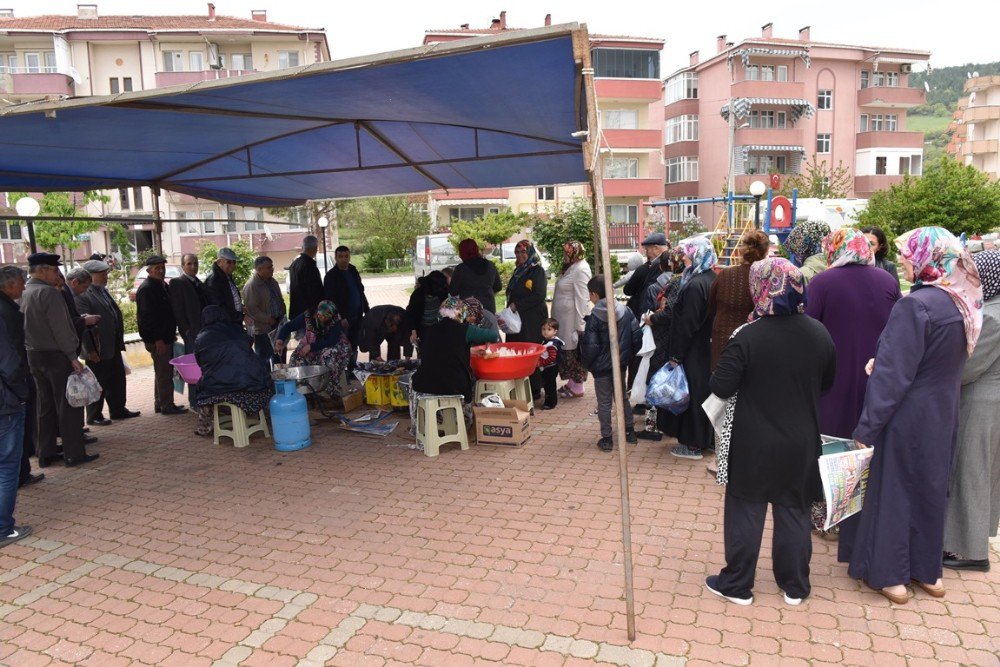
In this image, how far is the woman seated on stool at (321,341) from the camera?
23.1ft

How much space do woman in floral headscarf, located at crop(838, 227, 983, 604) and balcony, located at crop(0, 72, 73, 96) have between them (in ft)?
140

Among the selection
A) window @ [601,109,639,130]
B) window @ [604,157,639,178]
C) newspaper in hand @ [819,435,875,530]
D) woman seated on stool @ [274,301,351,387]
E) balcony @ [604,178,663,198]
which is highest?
window @ [601,109,639,130]

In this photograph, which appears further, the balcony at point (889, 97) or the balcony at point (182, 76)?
the balcony at point (889, 97)

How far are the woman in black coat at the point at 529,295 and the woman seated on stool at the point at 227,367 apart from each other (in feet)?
9.16

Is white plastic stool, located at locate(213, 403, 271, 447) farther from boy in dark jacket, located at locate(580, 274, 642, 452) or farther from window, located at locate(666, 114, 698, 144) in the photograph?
window, located at locate(666, 114, 698, 144)

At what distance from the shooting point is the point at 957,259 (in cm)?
308

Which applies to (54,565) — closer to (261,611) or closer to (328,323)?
(261,611)

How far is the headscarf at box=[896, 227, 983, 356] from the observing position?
3.08m

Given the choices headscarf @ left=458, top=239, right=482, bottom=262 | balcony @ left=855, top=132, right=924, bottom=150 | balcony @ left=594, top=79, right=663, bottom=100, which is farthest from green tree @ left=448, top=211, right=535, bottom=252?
balcony @ left=855, top=132, right=924, bottom=150

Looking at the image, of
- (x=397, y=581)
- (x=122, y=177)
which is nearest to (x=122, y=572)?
(x=397, y=581)

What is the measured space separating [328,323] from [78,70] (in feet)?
132

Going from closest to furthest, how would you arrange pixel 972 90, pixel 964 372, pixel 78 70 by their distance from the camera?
pixel 964 372
pixel 78 70
pixel 972 90

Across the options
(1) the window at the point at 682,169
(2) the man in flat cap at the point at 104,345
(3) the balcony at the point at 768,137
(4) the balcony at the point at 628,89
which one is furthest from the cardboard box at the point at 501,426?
(1) the window at the point at 682,169

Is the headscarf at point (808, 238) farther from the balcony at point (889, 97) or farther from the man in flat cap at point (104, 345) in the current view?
the balcony at point (889, 97)
